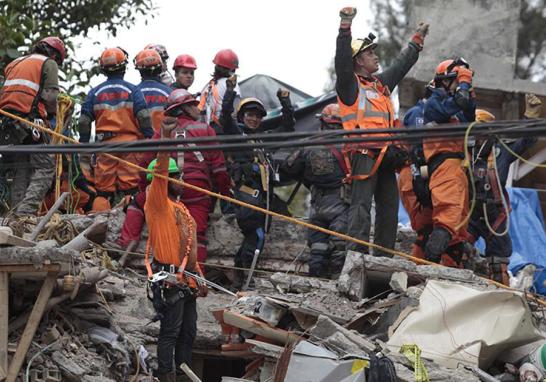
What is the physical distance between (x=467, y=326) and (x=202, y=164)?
136 inches

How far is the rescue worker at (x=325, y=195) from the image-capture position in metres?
12.9

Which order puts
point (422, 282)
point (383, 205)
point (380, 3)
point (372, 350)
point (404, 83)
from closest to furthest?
point (372, 350) < point (422, 282) < point (383, 205) < point (404, 83) < point (380, 3)

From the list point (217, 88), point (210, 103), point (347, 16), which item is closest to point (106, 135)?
point (210, 103)

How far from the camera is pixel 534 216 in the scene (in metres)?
16.0

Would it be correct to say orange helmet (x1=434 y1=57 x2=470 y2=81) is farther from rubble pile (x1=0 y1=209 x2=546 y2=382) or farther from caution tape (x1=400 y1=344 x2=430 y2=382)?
caution tape (x1=400 y1=344 x2=430 y2=382)

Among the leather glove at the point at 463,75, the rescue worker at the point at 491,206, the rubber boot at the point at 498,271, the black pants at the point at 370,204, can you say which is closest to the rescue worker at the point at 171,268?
the black pants at the point at 370,204

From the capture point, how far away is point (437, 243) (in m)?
12.5

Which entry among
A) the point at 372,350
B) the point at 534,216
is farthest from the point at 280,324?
the point at 534,216

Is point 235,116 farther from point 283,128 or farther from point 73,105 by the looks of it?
point 73,105

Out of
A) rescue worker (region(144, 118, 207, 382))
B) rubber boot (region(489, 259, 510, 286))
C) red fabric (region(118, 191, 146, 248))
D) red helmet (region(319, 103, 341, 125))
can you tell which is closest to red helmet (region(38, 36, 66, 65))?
red fabric (region(118, 191, 146, 248))

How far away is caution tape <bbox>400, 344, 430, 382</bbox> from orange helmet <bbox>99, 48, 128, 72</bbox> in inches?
204

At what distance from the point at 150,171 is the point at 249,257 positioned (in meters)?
3.04

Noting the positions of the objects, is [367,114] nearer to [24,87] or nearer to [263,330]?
[263,330]

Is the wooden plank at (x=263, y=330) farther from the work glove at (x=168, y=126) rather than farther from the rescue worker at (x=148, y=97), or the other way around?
the rescue worker at (x=148, y=97)
